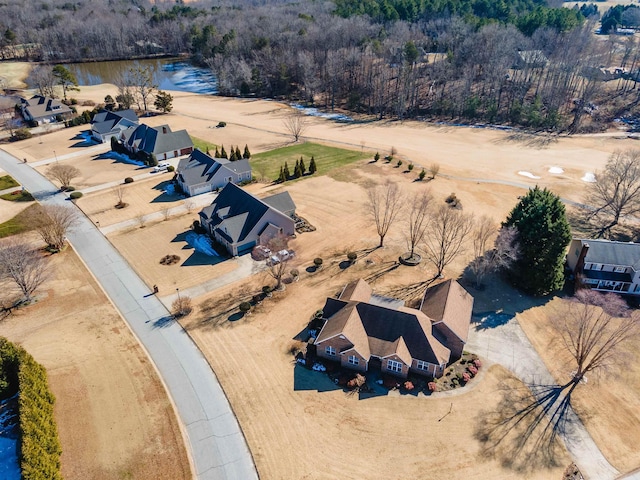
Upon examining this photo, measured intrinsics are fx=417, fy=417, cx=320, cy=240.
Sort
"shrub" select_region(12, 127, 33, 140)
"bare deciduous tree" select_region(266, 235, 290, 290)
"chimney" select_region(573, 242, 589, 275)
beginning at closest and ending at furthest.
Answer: "bare deciduous tree" select_region(266, 235, 290, 290) → "chimney" select_region(573, 242, 589, 275) → "shrub" select_region(12, 127, 33, 140)

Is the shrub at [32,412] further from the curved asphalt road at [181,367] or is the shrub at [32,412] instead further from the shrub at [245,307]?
the shrub at [245,307]

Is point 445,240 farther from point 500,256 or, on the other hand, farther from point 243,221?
point 243,221

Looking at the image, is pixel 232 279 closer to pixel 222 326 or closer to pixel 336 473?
pixel 222 326

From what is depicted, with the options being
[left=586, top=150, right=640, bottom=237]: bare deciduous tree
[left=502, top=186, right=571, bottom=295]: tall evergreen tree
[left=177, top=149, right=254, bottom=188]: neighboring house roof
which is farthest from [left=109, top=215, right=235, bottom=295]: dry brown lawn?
[left=586, top=150, right=640, bottom=237]: bare deciduous tree

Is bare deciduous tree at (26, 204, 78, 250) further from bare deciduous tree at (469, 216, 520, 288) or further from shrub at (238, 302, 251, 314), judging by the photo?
bare deciduous tree at (469, 216, 520, 288)

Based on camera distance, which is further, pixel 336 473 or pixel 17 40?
pixel 17 40

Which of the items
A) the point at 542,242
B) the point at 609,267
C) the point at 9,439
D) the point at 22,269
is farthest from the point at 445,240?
the point at 22,269

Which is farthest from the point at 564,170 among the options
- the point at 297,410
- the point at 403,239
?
the point at 297,410
